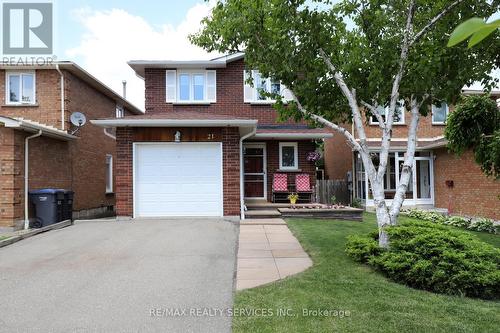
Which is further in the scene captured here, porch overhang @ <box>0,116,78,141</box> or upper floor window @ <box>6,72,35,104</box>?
upper floor window @ <box>6,72,35,104</box>

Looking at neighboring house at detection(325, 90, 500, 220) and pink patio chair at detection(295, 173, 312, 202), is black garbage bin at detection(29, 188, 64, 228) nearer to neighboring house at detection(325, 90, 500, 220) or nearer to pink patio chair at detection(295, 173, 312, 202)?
pink patio chair at detection(295, 173, 312, 202)

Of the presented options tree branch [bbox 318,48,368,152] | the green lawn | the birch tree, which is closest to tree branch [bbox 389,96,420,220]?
the birch tree

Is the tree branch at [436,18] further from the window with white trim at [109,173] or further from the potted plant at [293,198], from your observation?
the window with white trim at [109,173]

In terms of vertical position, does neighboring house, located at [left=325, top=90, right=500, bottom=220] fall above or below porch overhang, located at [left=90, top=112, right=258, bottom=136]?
below

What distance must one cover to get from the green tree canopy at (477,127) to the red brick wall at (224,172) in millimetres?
6028

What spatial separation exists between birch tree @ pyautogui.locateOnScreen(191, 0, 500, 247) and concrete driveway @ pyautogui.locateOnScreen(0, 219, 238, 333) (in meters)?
3.27

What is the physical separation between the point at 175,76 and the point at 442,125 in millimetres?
12457

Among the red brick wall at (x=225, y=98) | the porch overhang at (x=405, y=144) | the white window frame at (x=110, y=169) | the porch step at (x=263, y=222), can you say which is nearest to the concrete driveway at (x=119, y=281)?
the porch step at (x=263, y=222)

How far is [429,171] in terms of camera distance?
671 inches

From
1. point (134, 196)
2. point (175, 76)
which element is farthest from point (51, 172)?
point (175, 76)

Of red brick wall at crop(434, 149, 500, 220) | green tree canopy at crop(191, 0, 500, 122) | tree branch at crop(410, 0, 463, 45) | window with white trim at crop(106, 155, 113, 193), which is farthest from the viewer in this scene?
window with white trim at crop(106, 155, 113, 193)

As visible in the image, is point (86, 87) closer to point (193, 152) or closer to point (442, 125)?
point (193, 152)

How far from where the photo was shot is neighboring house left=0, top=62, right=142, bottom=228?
34.4 ft

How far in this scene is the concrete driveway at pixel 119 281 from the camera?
4168 millimetres
